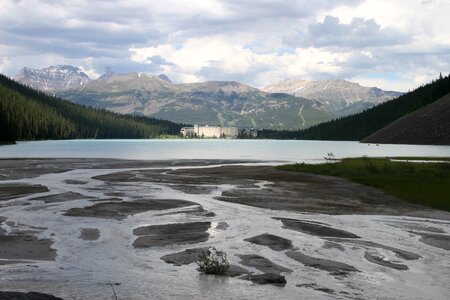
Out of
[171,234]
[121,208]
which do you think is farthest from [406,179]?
[171,234]

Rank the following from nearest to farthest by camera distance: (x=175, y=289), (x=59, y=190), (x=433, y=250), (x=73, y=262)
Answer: (x=175, y=289) → (x=73, y=262) → (x=433, y=250) → (x=59, y=190)

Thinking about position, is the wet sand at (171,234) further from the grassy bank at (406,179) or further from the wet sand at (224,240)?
the grassy bank at (406,179)

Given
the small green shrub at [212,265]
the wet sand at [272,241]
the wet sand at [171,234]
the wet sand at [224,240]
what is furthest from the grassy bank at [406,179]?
the small green shrub at [212,265]

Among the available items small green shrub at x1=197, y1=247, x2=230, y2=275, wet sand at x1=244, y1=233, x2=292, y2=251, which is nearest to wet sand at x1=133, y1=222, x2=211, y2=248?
wet sand at x1=244, y1=233, x2=292, y2=251

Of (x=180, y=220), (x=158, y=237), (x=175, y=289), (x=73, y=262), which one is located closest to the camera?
(x=175, y=289)

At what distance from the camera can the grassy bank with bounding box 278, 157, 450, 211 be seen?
42469mm

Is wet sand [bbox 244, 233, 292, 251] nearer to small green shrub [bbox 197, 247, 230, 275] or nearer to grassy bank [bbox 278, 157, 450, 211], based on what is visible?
small green shrub [bbox 197, 247, 230, 275]

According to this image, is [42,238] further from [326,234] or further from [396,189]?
[396,189]

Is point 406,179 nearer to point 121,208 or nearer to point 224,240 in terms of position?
point 121,208

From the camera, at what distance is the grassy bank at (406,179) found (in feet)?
139

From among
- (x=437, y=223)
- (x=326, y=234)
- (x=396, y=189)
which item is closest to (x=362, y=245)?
(x=326, y=234)

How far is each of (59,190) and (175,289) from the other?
33.1 meters

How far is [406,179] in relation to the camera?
183ft

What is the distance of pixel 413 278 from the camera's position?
1812cm
